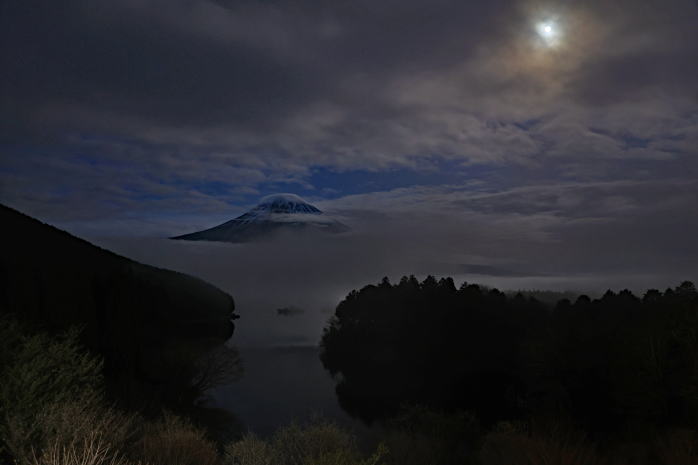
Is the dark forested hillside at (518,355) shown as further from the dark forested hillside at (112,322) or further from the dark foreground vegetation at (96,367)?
the dark forested hillside at (112,322)

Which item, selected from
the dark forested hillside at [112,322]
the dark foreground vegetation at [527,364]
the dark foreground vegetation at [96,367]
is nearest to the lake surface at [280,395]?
the dark foreground vegetation at [527,364]

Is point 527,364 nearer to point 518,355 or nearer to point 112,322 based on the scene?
point 518,355

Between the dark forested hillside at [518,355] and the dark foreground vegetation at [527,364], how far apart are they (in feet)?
0.41

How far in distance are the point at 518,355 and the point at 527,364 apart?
12.0 m

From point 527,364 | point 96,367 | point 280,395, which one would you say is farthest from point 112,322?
point 527,364

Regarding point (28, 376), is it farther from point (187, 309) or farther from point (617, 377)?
point (187, 309)

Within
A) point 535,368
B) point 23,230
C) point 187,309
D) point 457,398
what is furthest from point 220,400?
point 187,309

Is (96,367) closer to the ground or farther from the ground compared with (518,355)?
farther from the ground

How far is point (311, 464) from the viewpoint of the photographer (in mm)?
13836

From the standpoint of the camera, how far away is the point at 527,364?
45812 mm

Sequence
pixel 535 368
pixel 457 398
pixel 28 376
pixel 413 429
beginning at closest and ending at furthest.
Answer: pixel 28 376 → pixel 413 429 → pixel 535 368 → pixel 457 398

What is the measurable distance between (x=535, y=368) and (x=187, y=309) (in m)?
107

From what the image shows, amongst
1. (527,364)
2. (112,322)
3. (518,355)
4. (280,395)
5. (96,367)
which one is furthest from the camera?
(518,355)

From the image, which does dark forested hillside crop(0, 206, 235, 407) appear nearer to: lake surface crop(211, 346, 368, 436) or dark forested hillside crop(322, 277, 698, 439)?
lake surface crop(211, 346, 368, 436)
